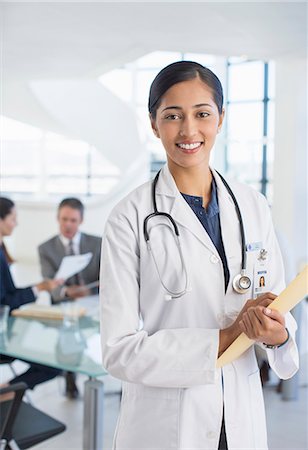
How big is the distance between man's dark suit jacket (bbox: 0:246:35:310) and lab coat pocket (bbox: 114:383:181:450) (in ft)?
6.16

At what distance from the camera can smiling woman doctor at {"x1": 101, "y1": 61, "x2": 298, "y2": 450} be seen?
3.53 ft

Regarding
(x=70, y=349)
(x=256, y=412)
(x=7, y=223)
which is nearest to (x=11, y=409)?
(x=70, y=349)

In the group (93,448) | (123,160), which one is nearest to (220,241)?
(93,448)

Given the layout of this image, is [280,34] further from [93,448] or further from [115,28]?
[93,448]

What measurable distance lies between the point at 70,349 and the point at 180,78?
65.6 inches

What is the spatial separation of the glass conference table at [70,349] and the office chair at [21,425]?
7.0 inches

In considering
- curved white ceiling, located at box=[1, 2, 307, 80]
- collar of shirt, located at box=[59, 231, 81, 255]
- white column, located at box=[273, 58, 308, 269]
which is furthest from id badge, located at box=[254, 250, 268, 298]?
white column, located at box=[273, 58, 308, 269]

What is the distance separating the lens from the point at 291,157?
4660 mm

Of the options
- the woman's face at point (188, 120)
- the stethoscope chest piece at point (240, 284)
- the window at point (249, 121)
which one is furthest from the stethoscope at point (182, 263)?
the window at point (249, 121)

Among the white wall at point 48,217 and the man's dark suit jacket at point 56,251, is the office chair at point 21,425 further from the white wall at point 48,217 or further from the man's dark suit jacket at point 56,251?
the white wall at point 48,217

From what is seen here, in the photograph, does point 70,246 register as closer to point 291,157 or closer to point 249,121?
point 291,157

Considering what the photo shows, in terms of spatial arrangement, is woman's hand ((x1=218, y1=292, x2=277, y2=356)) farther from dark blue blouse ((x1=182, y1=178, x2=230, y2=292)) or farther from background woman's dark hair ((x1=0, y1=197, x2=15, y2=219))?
background woman's dark hair ((x1=0, y1=197, x2=15, y2=219))

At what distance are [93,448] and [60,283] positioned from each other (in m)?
1.12

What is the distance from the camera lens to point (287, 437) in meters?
2.89
